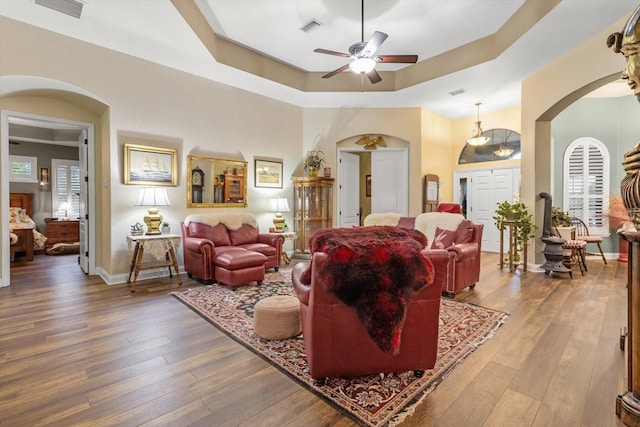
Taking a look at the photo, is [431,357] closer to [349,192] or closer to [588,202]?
[349,192]

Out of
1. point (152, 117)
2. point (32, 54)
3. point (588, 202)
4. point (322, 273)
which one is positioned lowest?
point (322, 273)

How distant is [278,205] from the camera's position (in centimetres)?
593

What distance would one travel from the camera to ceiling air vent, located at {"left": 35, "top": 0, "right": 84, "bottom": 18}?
3258 mm

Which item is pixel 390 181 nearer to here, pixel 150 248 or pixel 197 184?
pixel 197 184

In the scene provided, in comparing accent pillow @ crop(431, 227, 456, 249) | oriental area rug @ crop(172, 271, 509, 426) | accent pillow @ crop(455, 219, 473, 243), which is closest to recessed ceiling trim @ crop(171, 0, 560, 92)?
accent pillow @ crop(455, 219, 473, 243)

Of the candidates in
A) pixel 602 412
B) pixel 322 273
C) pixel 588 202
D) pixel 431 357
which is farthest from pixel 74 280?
pixel 588 202

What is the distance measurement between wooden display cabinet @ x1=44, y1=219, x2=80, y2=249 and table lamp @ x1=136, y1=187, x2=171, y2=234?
186 inches

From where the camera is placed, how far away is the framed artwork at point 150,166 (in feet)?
14.5

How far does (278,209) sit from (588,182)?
6527mm

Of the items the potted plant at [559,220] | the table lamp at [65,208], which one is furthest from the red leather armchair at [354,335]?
the table lamp at [65,208]

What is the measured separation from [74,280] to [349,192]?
5291mm

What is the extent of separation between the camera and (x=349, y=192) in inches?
277

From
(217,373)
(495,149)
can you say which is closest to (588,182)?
(495,149)

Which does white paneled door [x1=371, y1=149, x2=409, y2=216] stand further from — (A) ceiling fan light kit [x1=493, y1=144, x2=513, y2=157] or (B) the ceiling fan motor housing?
(B) the ceiling fan motor housing
